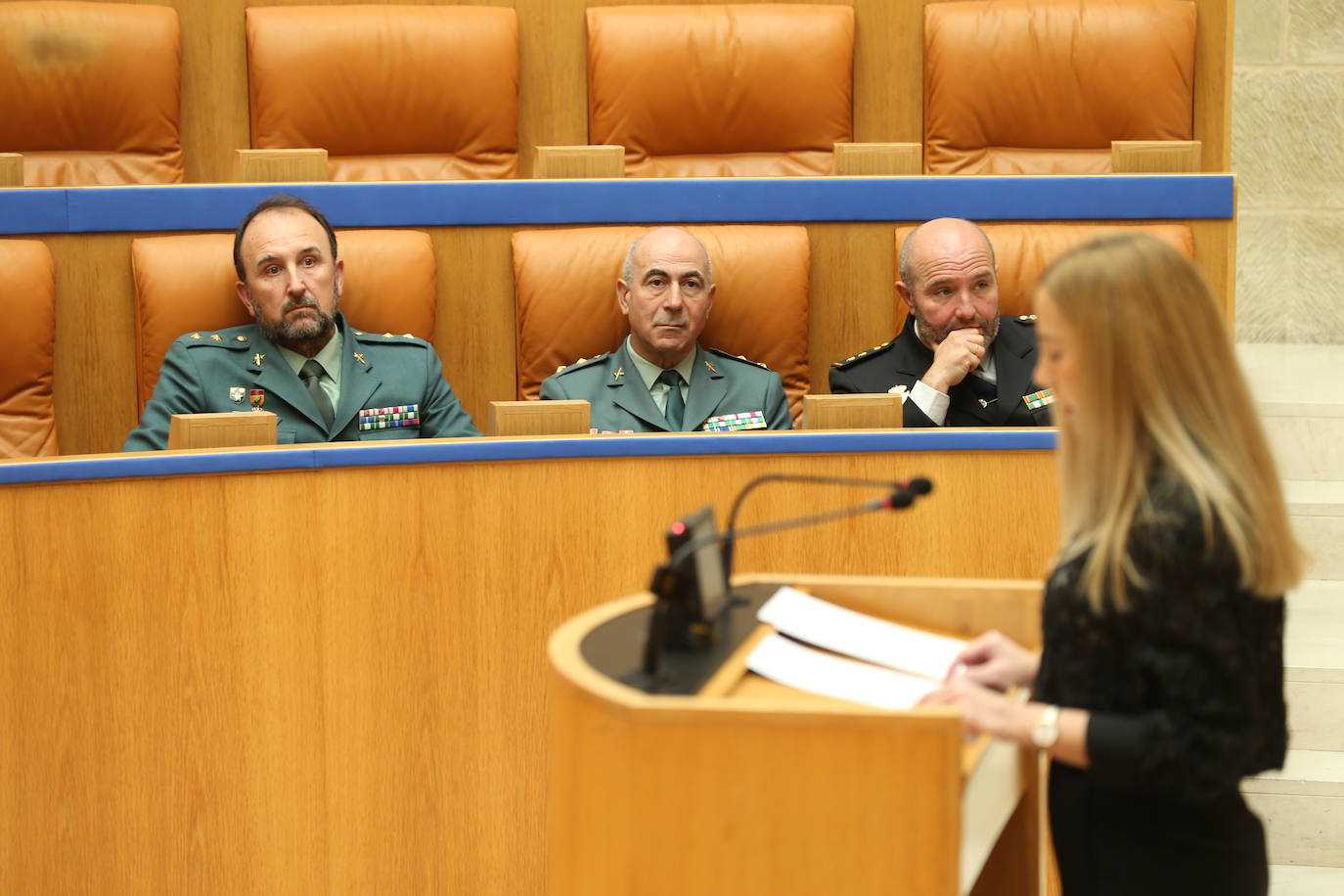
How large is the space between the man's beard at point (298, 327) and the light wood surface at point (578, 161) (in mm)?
278

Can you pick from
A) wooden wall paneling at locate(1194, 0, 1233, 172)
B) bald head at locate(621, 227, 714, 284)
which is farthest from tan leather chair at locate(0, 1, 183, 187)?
wooden wall paneling at locate(1194, 0, 1233, 172)

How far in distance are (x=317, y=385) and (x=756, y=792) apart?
100cm

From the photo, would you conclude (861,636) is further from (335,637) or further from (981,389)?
(981,389)

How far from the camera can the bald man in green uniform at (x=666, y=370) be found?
1571 millimetres

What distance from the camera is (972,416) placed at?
1.59 m

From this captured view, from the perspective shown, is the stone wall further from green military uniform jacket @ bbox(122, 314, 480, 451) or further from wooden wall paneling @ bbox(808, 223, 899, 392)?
green military uniform jacket @ bbox(122, 314, 480, 451)

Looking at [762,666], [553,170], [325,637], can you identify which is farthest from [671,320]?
[762,666]

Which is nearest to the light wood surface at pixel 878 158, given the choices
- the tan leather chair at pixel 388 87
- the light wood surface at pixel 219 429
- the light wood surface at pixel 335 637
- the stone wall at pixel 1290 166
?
the tan leather chair at pixel 388 87

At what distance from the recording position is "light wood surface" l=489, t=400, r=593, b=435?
125 cm

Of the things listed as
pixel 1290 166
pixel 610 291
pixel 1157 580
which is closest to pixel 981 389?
pixel 610 291

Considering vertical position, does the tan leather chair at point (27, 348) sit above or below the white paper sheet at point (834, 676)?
above

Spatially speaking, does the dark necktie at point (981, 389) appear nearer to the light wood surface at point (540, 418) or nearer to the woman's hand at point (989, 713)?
the light wood surface at point (540, 418)

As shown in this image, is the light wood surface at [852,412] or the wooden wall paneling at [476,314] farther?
the wooden wall paneling at [476,314]

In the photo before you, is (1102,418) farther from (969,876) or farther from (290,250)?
(290,250)
